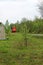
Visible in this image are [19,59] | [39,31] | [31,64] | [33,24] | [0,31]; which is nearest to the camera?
[31,64]

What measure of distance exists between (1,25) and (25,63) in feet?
58.9

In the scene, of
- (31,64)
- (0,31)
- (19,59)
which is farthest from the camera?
(0,31)

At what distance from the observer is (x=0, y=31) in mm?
28594

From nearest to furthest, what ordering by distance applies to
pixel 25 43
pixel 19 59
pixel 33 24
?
pixel 19 59 → pixel 25 43 → pixel 33 24

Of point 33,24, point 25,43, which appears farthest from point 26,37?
point 33,24

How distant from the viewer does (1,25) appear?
94.0 ft

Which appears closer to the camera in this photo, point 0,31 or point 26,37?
point 26,37

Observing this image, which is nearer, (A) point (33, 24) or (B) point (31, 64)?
(B) point (31, 64)

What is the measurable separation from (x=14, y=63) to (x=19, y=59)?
132cm

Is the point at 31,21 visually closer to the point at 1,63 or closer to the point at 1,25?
the point at 1,25

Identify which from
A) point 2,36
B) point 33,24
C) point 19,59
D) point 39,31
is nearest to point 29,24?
point 33,24

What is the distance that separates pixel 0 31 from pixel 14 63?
17782mm

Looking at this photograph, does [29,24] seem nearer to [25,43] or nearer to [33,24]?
[33,24]

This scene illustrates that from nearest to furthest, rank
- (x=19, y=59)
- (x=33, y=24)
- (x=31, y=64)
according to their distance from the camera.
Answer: (x=31, y=64) → (x=19, y=59) → (x=33, y=24)
